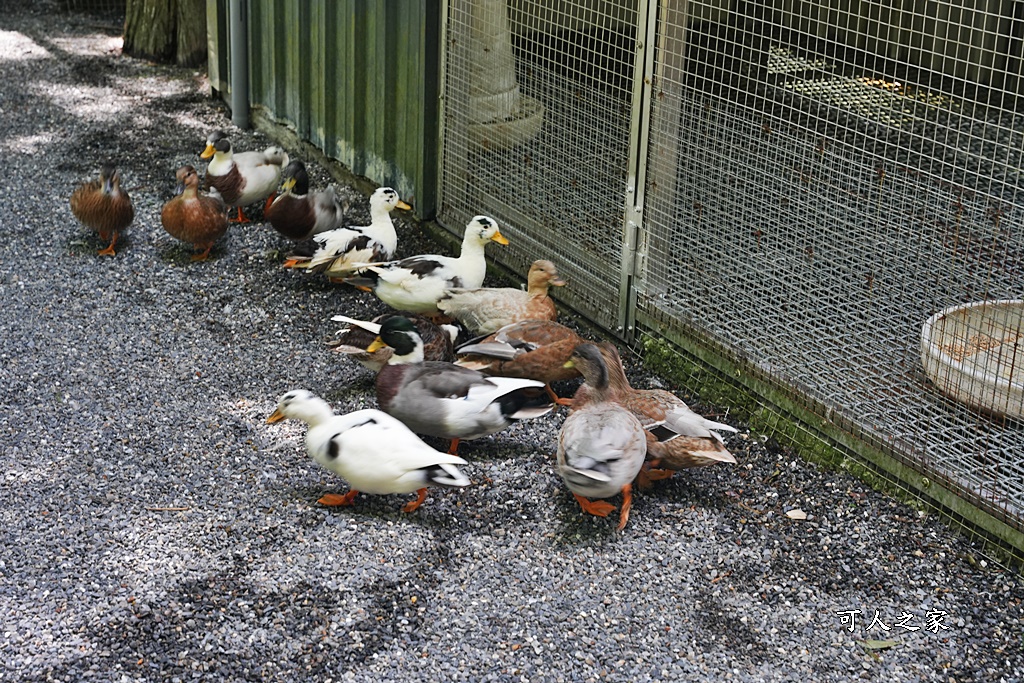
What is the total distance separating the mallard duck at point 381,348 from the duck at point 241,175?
7.02 feet

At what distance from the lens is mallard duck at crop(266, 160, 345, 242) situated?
6527 mm

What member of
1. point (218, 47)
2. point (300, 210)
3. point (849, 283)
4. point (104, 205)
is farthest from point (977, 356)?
point (218, 47)

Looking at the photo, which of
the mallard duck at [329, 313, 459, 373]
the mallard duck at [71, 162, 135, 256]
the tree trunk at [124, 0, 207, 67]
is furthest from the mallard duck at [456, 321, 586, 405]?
the tree trunk at [124, 0, 207, 67]

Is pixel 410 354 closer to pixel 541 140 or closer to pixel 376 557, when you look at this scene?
pixel 376 557

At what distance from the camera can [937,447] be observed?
168 inches

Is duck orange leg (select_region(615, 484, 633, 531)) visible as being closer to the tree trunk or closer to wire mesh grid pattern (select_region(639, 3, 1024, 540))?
wire mesh grid pattern (select_region(639, 3, 1024, 540))

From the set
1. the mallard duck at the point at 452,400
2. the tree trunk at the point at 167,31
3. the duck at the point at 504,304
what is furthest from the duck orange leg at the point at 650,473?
the tree trunk at the point at 167,31

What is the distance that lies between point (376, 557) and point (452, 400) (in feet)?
2.53

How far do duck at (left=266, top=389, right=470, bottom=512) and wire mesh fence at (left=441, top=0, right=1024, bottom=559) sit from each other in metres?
1.55

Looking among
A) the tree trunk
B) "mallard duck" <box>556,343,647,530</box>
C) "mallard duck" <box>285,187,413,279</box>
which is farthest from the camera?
the tree trunk

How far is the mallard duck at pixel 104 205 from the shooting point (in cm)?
639

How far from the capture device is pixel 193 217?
251 inches

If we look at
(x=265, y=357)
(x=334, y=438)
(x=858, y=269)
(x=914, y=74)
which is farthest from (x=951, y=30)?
(x=334, y=438)

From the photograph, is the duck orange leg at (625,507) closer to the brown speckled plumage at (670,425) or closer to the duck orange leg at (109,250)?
the brown speckled plumage at (670,425)
